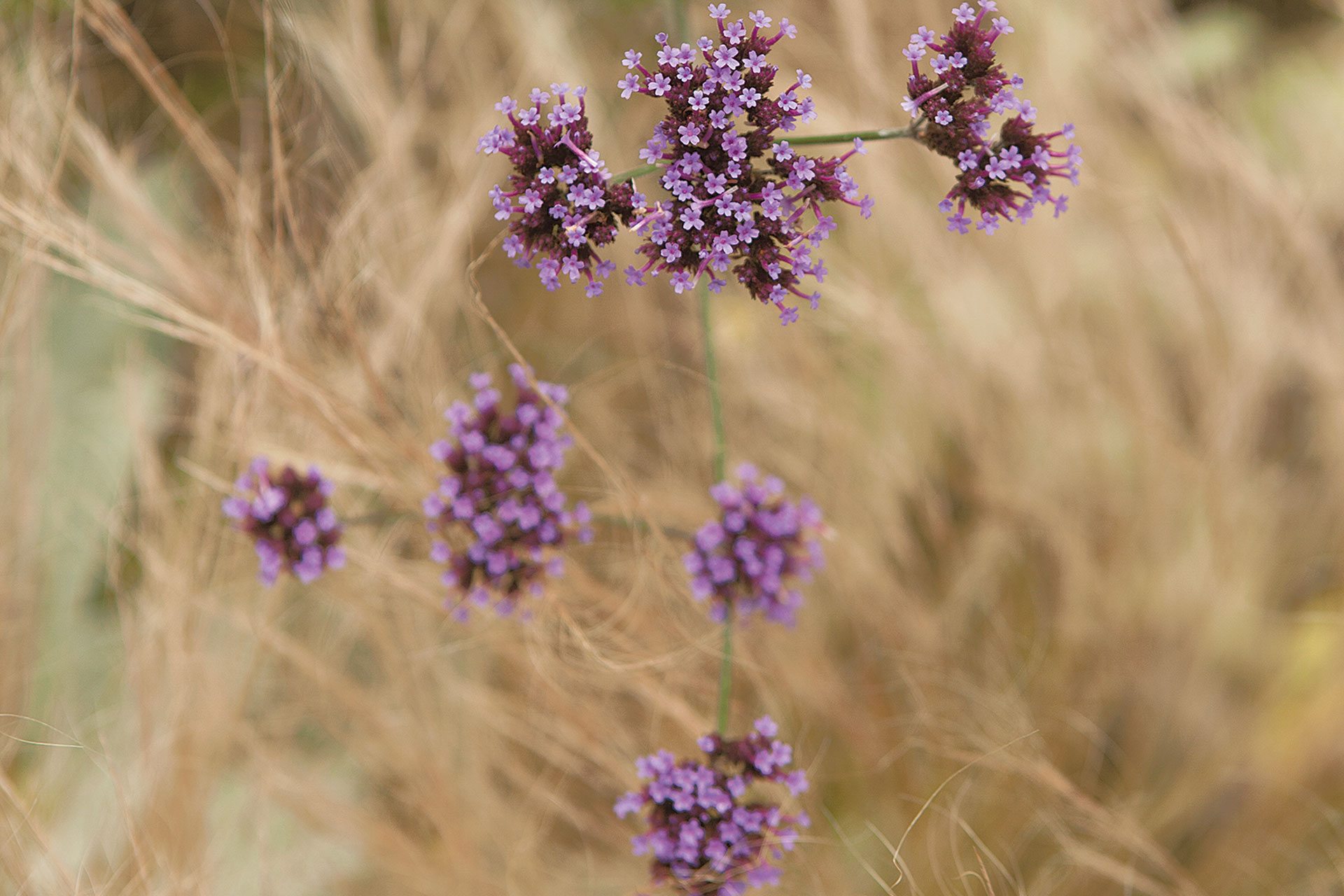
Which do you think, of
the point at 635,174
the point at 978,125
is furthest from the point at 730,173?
the point at 978,125

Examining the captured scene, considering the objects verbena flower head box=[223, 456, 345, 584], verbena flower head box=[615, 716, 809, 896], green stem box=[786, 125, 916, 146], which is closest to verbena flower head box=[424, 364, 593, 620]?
verbena flower head box=[223, 456, 345, 584]

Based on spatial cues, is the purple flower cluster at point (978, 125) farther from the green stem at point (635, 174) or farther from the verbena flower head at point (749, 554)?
the verbena flower head at point (749, 554)

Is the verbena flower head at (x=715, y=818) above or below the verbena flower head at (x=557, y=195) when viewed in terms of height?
below

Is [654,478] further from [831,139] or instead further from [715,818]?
[831,139]

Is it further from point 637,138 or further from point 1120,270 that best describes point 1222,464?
point 637,138

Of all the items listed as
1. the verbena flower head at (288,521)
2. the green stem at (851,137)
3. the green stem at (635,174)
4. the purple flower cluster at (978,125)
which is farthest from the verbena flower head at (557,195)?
the verbena flower head at (288,521)

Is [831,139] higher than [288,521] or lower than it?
higher
